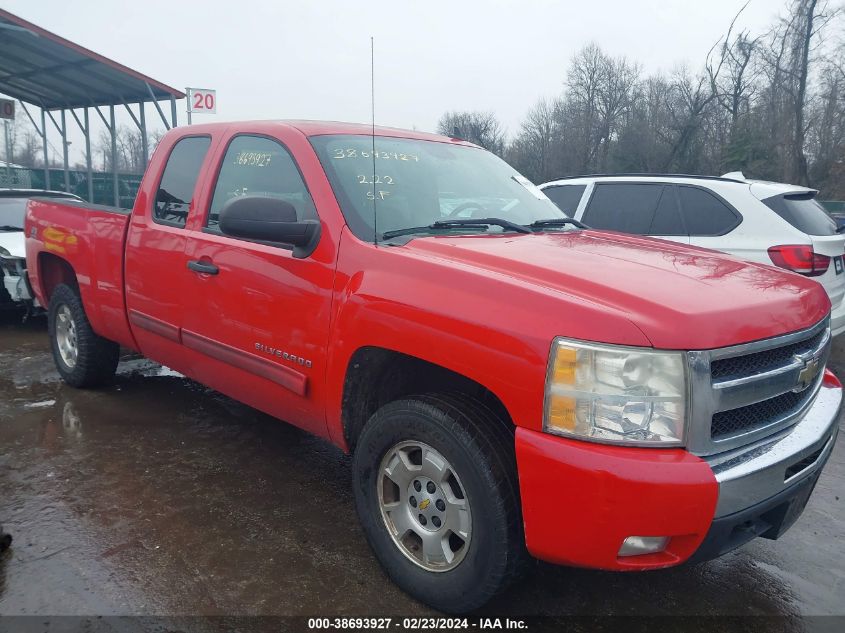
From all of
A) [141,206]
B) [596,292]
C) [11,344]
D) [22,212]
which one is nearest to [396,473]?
[596,292]

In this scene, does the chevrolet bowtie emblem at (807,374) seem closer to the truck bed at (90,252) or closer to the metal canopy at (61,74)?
the truck bed at (90,252)

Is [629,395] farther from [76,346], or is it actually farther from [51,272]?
[51,272]

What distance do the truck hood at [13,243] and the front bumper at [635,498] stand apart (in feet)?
20.7

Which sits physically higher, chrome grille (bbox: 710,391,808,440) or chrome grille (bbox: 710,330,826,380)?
chrome grille (bbox: 710,330,826,380)

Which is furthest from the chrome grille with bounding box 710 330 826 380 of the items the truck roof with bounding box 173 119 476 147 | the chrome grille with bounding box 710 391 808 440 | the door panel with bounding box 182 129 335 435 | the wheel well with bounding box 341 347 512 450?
the truck roof with bounding box 173 119 476 147

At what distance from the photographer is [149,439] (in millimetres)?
4105

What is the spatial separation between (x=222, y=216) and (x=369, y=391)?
989 millimetres

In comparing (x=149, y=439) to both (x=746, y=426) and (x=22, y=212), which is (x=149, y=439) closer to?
(x=746, y=426)

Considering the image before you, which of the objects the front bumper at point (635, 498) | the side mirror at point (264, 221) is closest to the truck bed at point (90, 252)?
the side mirror at point (264, 221)

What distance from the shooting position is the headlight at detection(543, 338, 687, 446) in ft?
6.52

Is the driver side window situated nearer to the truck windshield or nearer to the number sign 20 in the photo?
the truck windshield

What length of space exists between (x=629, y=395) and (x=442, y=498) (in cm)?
82

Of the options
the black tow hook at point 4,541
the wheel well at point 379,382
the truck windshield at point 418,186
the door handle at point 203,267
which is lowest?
the black tow hook at point 4,541

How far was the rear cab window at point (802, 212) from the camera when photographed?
17.2ft
